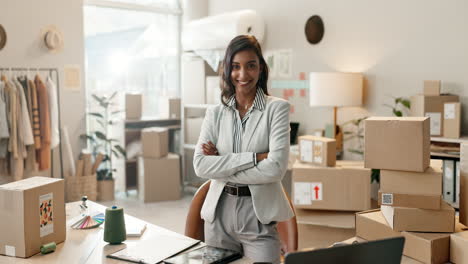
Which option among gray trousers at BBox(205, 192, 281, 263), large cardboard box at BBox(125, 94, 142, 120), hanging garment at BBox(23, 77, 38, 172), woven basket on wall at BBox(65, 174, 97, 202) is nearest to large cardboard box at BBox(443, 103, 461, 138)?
gray trousers at BBox(205, 192, 281, 263)

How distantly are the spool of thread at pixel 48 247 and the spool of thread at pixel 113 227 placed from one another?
0.21m

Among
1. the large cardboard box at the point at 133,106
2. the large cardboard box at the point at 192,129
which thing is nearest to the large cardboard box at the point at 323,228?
the large cardboard box at the point at 192,129

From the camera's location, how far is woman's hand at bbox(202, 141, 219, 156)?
7.61 feet

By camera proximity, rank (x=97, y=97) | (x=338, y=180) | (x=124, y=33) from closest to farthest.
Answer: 1. (x=338, y=180)
2. (x=97, y=97)
3. (x=124, y=33)

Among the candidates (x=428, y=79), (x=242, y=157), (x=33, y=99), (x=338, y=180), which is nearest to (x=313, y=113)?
(x=428, y=79)

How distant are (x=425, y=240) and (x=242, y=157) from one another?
32.0 inches

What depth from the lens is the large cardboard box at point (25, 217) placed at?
6.35ft

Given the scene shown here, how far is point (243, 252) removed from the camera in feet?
7.07

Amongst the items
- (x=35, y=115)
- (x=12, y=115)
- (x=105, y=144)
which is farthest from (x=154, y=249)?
(x=105, y=144)

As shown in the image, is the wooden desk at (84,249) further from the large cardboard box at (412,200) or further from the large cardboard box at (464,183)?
the large cardboard box at (464,183)

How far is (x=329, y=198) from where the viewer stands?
3.48 metres

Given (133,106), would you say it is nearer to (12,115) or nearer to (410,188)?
(12,115)

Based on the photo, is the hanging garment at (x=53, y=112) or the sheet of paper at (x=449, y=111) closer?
the sheet of paper at (x=449, y=111)

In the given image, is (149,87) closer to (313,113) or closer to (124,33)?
(124,33)
